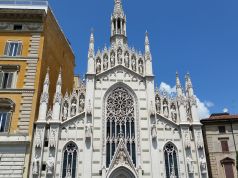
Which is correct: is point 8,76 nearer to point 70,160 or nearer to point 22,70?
point 22,70

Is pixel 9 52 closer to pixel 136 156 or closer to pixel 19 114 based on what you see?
pixel 19 114

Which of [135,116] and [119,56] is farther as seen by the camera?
[119,56]

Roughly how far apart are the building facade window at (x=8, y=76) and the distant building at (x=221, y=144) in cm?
1840

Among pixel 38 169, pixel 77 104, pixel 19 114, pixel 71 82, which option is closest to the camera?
pixel 38 169

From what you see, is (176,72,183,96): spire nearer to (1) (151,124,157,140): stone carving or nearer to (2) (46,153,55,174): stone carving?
(1) (151,124,157,140): stone carving

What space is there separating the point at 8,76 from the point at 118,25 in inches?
559

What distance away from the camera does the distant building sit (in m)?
29.7

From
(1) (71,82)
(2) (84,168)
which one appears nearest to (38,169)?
(2) (84,168)

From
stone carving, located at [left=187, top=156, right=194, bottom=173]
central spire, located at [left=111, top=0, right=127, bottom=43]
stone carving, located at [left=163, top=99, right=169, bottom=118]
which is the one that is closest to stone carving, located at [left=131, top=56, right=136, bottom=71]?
central spire, located at [left=111, top=0, right=127, bottom=43]

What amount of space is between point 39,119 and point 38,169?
4.40 metres

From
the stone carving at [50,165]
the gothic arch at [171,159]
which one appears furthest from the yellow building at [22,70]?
the gothic arch at [171,159]

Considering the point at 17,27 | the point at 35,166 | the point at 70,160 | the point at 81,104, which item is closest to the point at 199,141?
the point at 81,104

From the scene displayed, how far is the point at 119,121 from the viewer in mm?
29750

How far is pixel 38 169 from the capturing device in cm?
2606
